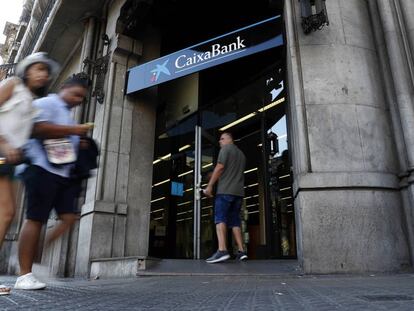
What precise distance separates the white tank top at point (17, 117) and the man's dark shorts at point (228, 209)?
3.42 meters

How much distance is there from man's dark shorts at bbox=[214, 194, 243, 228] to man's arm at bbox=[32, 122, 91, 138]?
3073mm

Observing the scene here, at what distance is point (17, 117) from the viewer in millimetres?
2930

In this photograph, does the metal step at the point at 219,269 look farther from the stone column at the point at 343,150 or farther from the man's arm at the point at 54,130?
the man's arm at the point at 54,130

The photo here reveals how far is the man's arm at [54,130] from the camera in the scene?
3.21 metres

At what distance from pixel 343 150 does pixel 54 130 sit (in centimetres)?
354

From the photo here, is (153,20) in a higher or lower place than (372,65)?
higher

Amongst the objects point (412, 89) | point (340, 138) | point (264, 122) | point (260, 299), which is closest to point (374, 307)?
point (260, 299)

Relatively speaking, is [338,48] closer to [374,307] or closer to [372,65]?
[372,65]

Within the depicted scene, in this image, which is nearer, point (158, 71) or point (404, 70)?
point (404, 70)

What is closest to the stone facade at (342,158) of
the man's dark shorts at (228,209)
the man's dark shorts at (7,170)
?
the man's dark shorts at (7,170)

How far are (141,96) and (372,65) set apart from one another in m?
4.64

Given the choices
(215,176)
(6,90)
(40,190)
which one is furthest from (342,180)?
(6,90)

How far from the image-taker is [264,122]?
831cm

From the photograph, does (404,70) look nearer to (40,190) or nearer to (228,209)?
(228,209)
